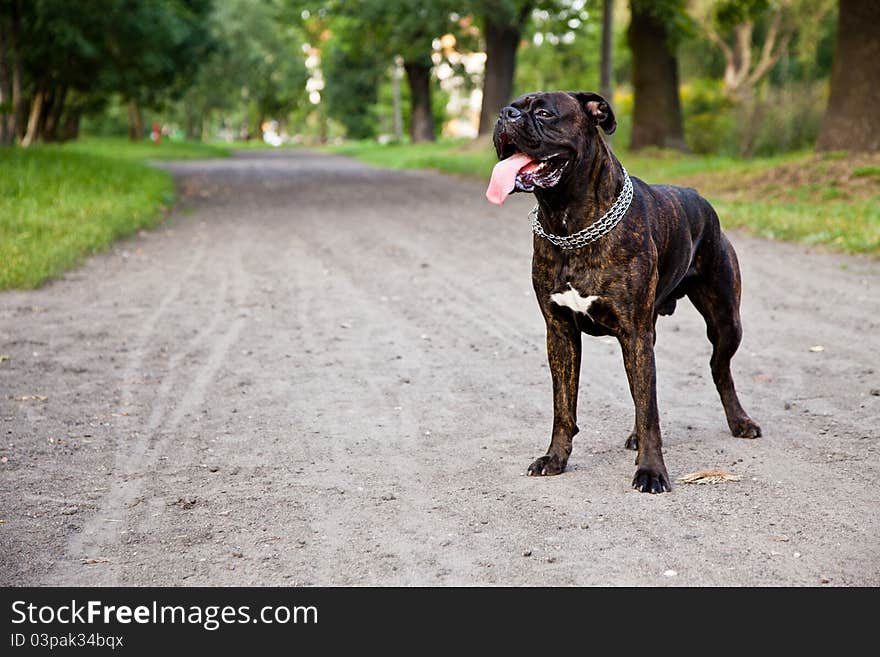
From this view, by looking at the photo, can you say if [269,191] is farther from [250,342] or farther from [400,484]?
[400,484]

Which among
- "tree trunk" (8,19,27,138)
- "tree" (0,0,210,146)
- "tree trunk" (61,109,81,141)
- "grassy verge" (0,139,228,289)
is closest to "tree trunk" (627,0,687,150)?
"grassy verge" (0,139,228,289)

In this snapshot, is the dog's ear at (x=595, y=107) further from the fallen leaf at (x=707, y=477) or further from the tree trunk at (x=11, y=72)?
the tree trunk at (x=11, y=72)

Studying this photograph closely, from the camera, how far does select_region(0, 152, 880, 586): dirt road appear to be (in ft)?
13.6

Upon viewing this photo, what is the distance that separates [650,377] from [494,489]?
84 cm

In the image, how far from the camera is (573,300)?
485cm

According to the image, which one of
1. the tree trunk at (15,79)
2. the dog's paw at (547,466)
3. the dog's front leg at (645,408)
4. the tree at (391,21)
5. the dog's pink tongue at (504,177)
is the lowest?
the dog's paw at (547,466)

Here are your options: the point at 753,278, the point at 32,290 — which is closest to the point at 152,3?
the point at 32,290

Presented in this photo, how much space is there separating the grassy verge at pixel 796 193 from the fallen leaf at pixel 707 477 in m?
7.64

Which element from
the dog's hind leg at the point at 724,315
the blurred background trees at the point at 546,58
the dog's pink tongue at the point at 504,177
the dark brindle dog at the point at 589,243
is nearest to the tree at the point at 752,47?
the blurred background trees at the point at 546,58

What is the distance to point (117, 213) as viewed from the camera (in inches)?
613

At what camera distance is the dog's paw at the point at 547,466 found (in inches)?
203

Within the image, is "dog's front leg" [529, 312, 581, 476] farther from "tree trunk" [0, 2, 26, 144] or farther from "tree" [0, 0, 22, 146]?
"tree trunk" [0, 2, 26, 144]

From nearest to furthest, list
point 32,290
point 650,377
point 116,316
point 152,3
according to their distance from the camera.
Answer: point 650,377 < point 116,316 < point 32,290 < point 152,3

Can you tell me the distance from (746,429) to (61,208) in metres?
11.5
